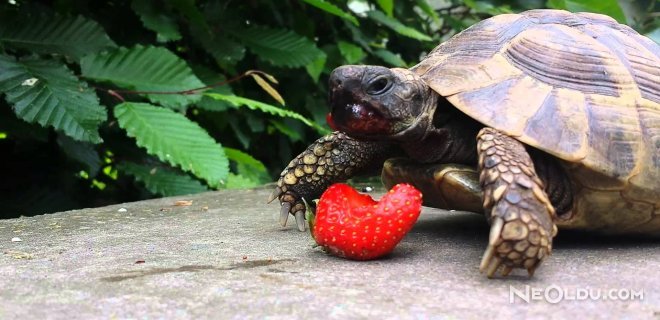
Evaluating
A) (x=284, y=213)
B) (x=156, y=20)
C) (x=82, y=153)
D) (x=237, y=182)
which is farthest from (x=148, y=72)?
(x=284, y=213)

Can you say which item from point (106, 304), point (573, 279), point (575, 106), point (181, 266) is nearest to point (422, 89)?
point (575, 106)

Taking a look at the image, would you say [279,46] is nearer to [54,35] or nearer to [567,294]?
[54,35]

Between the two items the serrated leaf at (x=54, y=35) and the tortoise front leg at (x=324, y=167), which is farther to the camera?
the serrated leaf at (x=54, y=35)

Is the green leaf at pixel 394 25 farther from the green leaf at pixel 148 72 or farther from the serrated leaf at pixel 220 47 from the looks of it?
the green leaf at pixel 148 72

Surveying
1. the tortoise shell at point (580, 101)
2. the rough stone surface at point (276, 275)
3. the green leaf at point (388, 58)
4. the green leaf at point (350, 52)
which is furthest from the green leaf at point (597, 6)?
the rough stone surface at point (276, 275)

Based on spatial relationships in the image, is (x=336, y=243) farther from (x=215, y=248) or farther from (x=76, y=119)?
(x=76, y=119)
